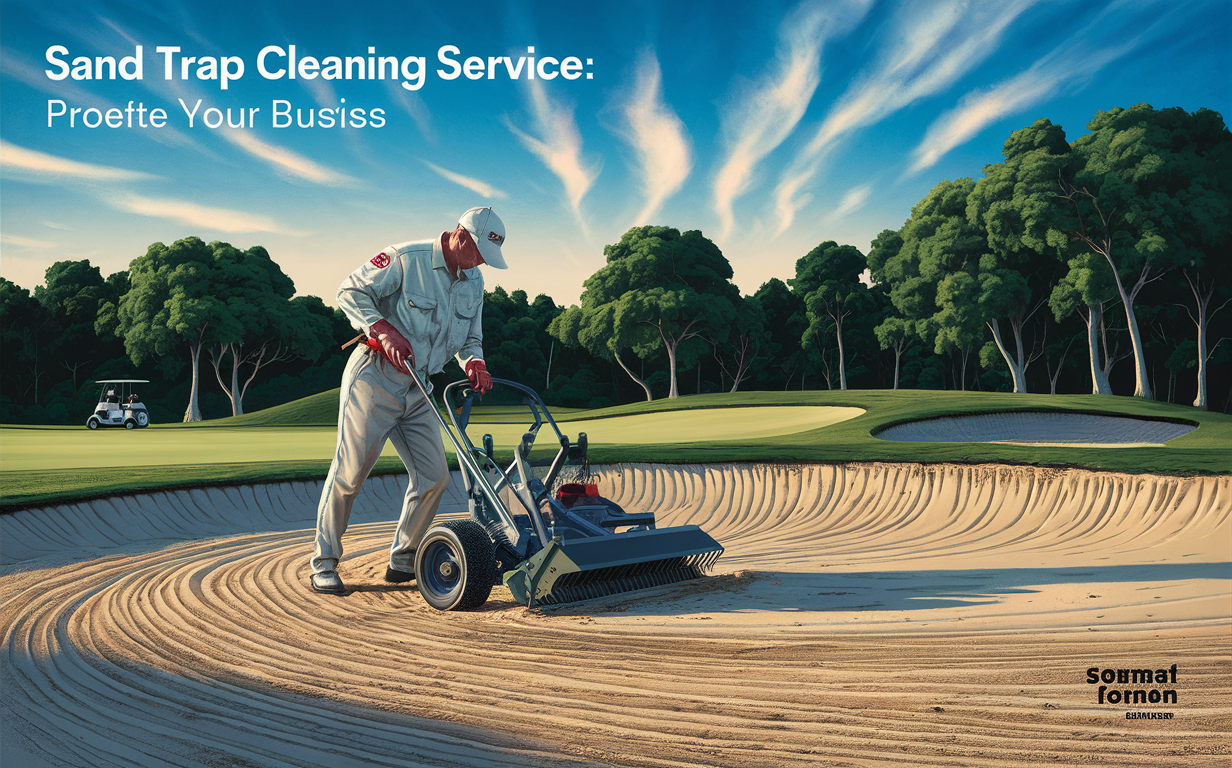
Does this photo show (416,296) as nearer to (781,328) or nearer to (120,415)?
(120,415)

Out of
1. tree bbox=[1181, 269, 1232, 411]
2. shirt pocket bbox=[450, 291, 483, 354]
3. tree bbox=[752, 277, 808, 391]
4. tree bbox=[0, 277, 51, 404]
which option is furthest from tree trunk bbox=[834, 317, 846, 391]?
tree bbox=[0, 277, 51, 404]

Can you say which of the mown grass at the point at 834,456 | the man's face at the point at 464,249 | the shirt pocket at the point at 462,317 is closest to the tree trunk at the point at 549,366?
the mown grass at the point at 834,456

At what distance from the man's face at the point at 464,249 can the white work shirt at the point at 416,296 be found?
14 centimetres

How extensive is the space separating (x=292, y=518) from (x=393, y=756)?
26.7 feet

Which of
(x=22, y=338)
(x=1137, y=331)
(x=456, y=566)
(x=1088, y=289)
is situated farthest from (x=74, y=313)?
(x=1137, y=331)

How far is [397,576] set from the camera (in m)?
6.12

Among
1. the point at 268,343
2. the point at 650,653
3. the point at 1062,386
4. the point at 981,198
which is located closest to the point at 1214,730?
the point at 650,653

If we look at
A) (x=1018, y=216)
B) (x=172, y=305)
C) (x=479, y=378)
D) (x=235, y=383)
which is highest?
(x=1018, y=216)

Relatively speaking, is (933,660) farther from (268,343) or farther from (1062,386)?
(1062,386)

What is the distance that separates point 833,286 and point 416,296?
44982 mm

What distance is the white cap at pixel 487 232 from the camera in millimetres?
5582

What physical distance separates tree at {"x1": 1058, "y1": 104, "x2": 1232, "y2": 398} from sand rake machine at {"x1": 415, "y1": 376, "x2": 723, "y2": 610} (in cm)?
2974

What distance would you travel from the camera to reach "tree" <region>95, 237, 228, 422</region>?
125 ft

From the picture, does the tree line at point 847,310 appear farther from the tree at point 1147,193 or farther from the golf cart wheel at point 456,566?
the golf cart wheel at point 456,566
